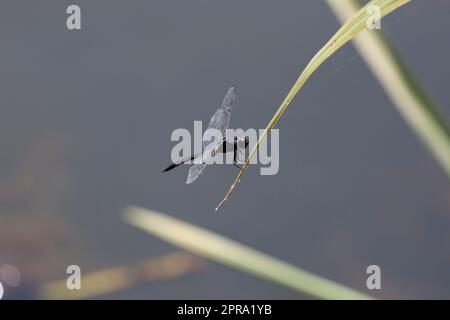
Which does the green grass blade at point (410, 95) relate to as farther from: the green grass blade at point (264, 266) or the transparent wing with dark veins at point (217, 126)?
the transparent wing with dark veins at point (217, 126)

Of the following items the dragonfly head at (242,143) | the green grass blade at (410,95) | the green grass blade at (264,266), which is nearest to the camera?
the green grass blade at (410,95)

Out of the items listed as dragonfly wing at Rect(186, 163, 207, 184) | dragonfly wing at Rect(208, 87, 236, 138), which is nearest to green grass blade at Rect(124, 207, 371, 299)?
dragonfly wing at Rect(186, 163, 207, 184)

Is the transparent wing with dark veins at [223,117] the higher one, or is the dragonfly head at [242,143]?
the transparent wing with dark veins at [223,117]

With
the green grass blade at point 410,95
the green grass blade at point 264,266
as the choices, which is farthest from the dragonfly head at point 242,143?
the green grass blade at point 410,95

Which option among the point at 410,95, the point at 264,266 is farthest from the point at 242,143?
the point at 410,95
